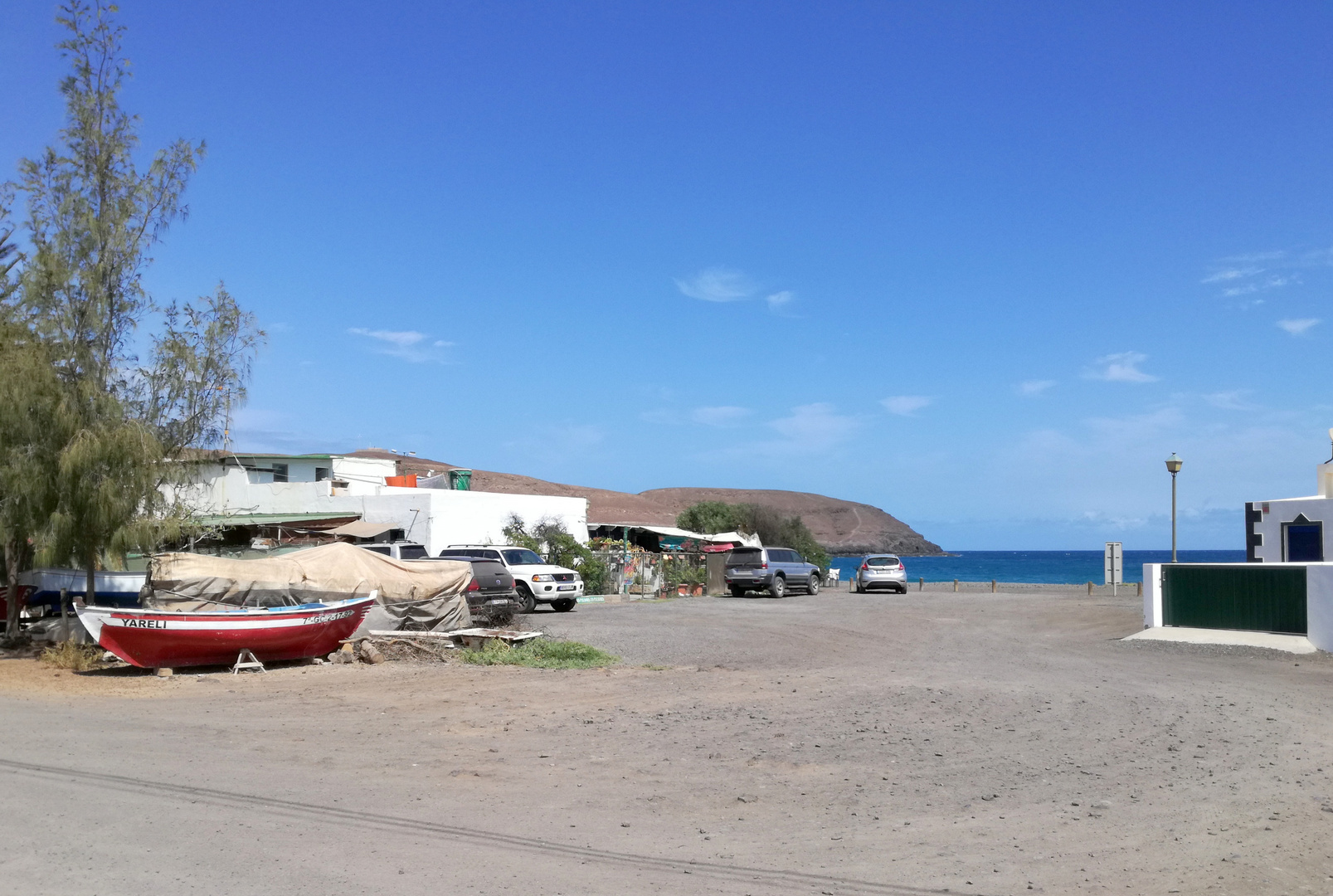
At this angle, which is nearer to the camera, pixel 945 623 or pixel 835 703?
pixel 835 703

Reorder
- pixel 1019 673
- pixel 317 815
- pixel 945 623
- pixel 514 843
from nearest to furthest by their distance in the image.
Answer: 1. pixel 514 843
2. pixel 317 815
3. pixel 1019 673
4. pixel 945 623

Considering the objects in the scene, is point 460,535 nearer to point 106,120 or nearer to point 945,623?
point 945,623

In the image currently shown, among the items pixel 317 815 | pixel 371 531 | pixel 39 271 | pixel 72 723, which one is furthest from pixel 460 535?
pixel 317 815

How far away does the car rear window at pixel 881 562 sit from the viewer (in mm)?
44031

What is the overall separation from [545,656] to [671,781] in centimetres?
A: 908

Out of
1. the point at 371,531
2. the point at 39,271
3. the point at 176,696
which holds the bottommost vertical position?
the point at 176,696

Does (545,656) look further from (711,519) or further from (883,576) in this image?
(711,519)

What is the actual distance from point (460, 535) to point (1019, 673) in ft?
80.7

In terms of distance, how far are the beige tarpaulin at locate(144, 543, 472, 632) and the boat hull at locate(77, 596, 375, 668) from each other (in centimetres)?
95

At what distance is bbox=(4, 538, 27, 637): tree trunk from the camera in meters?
19.8

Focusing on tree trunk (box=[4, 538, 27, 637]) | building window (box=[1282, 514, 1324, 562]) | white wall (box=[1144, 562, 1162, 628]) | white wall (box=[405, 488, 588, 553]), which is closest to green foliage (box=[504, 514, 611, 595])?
white wall (box=[405, 488, 588, 553])

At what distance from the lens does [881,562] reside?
44.1 meters

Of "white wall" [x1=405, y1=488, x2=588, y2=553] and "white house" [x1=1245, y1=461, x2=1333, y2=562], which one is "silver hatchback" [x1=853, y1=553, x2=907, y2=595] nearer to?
"white wall" [x1=405, y1=488, x2=588, y2=553]

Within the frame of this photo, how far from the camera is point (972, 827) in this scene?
7.52 metres
